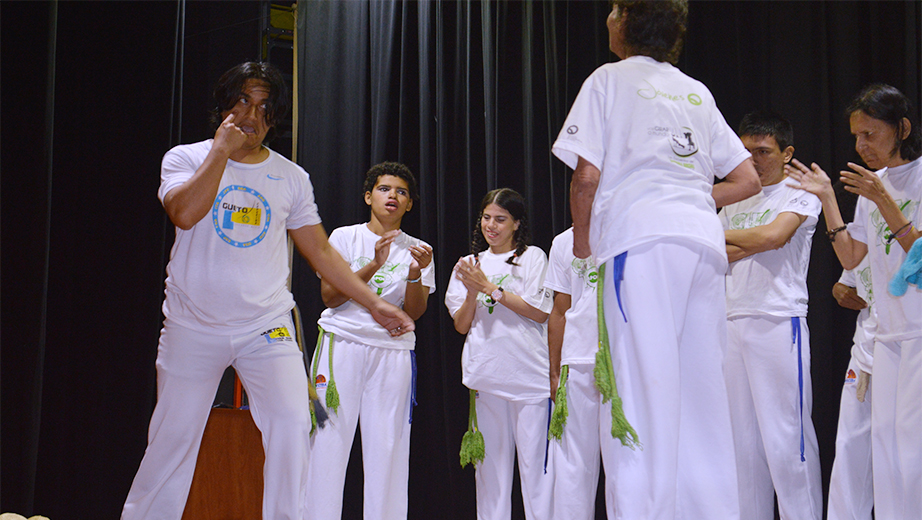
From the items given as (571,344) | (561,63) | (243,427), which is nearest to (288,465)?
(243,427)

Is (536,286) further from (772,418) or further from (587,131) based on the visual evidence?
(587,131)

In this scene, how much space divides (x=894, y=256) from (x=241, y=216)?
94.1 inches

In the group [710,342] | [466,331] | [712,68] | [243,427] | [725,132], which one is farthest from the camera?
[712,68]

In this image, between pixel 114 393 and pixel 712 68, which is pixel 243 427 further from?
pixel 712 68

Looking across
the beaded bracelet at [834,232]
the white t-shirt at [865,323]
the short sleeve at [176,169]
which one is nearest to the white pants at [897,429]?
the white t-shirt at [865,323]

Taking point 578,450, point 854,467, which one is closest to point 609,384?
point 578,450

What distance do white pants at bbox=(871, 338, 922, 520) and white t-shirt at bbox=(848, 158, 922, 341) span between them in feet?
0.19

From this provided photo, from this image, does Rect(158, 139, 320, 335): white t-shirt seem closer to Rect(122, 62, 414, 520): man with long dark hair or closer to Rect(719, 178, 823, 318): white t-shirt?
Rect(122, 62, 414, 520): man with long dark hair

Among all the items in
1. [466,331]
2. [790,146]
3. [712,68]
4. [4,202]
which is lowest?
[466,331]

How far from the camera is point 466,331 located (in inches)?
132

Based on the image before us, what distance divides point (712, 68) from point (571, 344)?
6.84ft

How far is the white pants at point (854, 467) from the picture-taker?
278 cm

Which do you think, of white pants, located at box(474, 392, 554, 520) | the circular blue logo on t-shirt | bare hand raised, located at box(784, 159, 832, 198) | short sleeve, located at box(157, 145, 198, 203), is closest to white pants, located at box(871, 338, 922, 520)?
bare hand raised, located at box(784, 159, 832, 198)

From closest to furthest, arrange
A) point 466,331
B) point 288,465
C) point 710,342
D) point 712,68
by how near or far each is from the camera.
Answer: point 710,342
point 288,465
point 466,331
point 712,68
